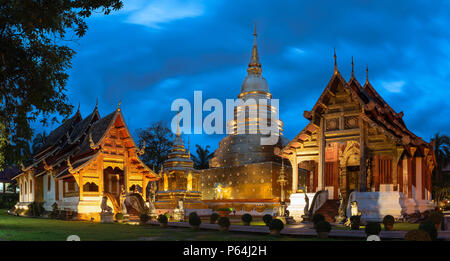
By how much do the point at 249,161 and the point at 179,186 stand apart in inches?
390

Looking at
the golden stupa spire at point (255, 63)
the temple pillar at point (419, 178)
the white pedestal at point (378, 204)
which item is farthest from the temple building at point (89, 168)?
the golden stupa spire at point (255, 63)

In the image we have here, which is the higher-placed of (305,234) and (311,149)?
(311,149)

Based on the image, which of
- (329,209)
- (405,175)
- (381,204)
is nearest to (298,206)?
(329,209)

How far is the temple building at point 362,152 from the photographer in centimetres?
2316

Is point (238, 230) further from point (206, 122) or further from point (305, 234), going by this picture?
point (206, 122)

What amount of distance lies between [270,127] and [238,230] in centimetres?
3351

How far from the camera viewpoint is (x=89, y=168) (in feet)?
91.8

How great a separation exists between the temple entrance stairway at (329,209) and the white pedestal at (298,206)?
0.96 meters

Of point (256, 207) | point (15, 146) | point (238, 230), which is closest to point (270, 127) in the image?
point (256, 207)

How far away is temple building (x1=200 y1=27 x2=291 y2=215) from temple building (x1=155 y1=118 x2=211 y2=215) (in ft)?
14.8

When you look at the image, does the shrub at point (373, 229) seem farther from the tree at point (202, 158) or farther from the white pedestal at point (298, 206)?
the tree at point (202, 158)

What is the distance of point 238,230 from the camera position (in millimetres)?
16688

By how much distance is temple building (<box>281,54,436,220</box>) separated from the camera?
912 inches
